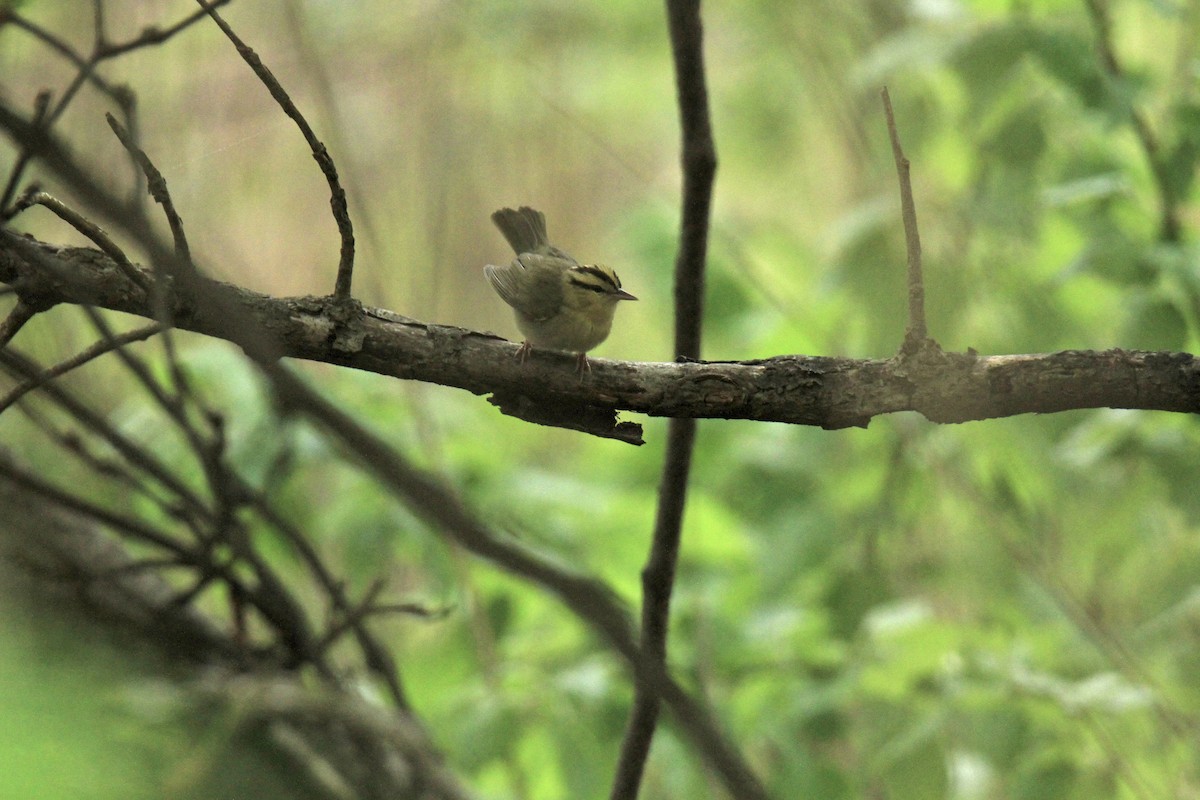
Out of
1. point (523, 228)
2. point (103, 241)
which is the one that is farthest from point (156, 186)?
point (523, 228)

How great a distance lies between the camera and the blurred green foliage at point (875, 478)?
247cm

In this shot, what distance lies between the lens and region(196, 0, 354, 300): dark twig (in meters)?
1.22

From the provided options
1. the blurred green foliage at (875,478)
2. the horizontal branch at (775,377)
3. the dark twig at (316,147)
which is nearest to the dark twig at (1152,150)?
the blurred green foliage at (875,478)

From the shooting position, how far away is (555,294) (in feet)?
7.91

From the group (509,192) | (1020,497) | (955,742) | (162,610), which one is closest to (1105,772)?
(955,742)

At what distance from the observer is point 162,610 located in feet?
6.93

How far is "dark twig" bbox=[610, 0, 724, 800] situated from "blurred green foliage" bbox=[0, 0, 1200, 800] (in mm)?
241

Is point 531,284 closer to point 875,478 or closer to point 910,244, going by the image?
point 910,244

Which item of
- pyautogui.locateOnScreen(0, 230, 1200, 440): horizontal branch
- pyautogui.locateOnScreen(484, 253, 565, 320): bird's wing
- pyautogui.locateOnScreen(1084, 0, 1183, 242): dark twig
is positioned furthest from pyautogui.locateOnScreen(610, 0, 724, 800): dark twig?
pyautogui.locateOnScreen(1084, 0, 1183, 242): dark twig

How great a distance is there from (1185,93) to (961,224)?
0.82 meters

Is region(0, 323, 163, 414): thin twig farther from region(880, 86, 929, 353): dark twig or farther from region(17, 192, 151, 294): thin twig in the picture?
region(880, 86, 929, 353): dark twig

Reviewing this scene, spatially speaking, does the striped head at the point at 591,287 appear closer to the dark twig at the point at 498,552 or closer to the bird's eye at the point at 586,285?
the bird's eye at the point at 586,285

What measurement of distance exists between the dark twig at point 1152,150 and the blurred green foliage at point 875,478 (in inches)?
1.2

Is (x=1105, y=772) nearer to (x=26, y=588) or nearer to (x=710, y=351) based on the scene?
(x=710, y=351)
